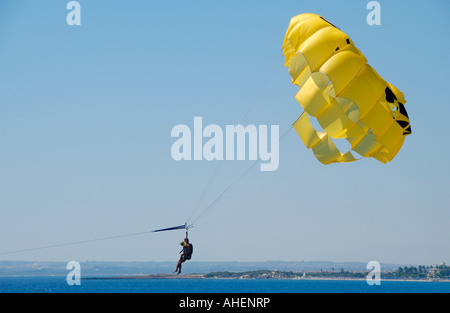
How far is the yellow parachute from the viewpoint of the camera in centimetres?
2494

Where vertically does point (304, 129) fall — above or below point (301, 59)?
below

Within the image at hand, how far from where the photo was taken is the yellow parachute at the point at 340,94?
24.9m

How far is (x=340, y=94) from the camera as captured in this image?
2522 cm
